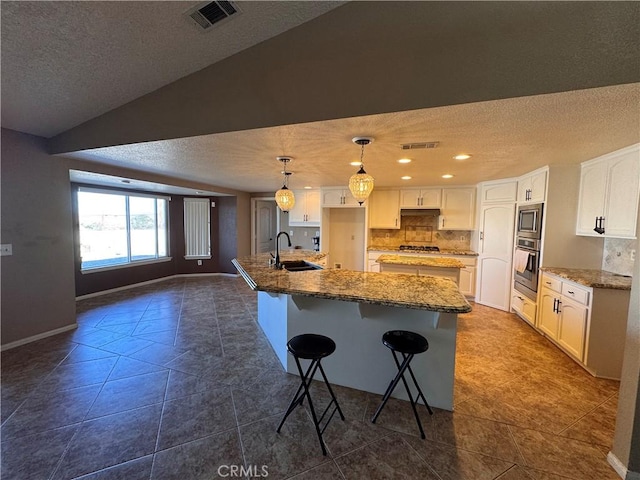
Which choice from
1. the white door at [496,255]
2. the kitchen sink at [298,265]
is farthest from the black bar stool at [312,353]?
the white door at [496,255]

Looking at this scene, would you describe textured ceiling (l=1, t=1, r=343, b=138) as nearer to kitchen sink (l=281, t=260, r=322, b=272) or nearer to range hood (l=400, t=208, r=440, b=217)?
kitchen sink (l=281, t=260, r=322, b=272)

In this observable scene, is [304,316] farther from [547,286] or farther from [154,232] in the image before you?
[154,232]

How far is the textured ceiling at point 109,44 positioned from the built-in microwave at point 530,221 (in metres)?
3.60

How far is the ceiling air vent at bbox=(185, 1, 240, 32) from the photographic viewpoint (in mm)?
1759

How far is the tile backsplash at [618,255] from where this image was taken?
2.96 m

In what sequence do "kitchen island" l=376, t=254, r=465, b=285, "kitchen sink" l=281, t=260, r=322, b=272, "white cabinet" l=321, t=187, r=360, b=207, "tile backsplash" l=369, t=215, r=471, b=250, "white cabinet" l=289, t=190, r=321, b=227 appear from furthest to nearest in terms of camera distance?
"white cabinet" l=289, t=190, r=321, b=227, "white cabinet" l=321, t=187, r=360, b=207, "tile backsplash" l=369, t=215, r=471, b=250, "kitchen island" l=376, t=254, r=465, b=285, "kitchen sink" l=281, t=260, r=322, b=272

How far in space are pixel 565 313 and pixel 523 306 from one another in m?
0.98

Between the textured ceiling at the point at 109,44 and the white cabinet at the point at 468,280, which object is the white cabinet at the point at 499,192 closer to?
the white cabinet at the point at 468,280

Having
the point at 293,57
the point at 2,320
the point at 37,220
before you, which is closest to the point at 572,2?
the point at 293,57

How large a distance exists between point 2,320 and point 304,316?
341cm

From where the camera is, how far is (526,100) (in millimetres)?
1585

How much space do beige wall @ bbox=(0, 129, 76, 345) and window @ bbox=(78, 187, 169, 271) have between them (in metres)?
1.68

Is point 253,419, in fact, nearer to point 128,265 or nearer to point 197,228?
point 128,265

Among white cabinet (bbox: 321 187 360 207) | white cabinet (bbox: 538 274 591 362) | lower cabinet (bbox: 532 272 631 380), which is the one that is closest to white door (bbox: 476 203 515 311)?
white cabinet (bbox: 538 274 591 362)
